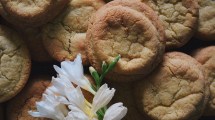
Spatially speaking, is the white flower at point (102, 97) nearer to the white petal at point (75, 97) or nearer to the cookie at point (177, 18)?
the white petal at point (75, 97)

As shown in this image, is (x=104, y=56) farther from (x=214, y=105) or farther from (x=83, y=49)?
(x=214, y=105)

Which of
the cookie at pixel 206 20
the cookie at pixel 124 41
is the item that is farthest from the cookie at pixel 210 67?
the cookie at pixel 124 41

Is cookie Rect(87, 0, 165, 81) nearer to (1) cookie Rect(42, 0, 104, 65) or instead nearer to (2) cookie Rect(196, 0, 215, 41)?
(1) cookie Rect(42, 0, 104, 65)

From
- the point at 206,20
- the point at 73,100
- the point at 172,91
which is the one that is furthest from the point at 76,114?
the point at 206,20

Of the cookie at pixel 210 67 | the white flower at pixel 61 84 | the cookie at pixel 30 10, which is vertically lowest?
the cookie at pixel 210 67

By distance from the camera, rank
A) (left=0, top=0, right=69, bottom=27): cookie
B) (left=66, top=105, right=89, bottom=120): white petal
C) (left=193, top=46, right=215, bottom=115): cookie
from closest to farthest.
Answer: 1. (left=66, top=105, right=89, bottom=120): white petal
2. (left=0, top=0, right=69, bottom=27): cookie
3. (left=193, top=46, right=215, bottom=115): cookie

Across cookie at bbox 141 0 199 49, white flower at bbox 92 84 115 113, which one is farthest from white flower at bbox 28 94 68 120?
cookie at bbox 141 0 199 49

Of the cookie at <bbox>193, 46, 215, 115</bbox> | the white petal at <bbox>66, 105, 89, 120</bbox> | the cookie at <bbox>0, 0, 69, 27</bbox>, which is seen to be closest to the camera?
the white petal at <bbox>66, 105, 89, 120</bbox>

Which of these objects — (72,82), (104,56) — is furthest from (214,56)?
(72,82)
